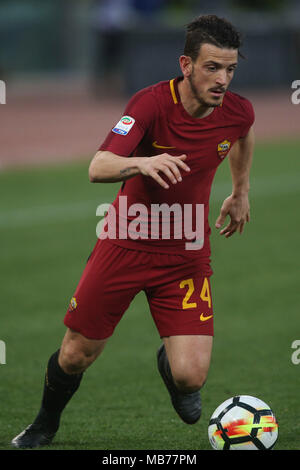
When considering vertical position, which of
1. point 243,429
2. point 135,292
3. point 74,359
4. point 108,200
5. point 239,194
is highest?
point 108,200

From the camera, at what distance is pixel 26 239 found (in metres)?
12.6

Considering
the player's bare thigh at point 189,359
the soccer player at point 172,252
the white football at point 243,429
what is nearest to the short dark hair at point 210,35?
the soccer player at point 172,252

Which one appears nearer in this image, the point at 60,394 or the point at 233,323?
the point at 60,394

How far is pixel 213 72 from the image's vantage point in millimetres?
5410

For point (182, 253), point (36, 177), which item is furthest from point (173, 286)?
point (36, 177)

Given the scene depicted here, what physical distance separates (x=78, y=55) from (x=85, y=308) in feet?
91.8

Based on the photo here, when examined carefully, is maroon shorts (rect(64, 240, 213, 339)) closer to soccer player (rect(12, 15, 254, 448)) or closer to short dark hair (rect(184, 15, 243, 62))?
soccer player (rect(12, 15, 254, 448))

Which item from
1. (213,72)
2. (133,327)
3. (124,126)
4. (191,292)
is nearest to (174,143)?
(124,126)

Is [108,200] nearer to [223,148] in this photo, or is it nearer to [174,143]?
[223,148]

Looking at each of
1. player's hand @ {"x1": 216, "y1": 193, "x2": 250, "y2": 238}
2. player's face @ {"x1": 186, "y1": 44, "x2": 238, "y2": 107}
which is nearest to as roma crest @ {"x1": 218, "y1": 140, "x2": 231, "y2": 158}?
player's face @ {"x1": 186, "y1": 44, "x2": 238, "y2": 107}

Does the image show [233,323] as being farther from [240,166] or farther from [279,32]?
[279,32]

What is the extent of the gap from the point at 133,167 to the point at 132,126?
15.1 inches

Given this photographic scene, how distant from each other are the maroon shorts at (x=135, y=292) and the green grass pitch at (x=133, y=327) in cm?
77

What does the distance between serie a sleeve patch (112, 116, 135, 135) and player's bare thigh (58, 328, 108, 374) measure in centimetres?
127
